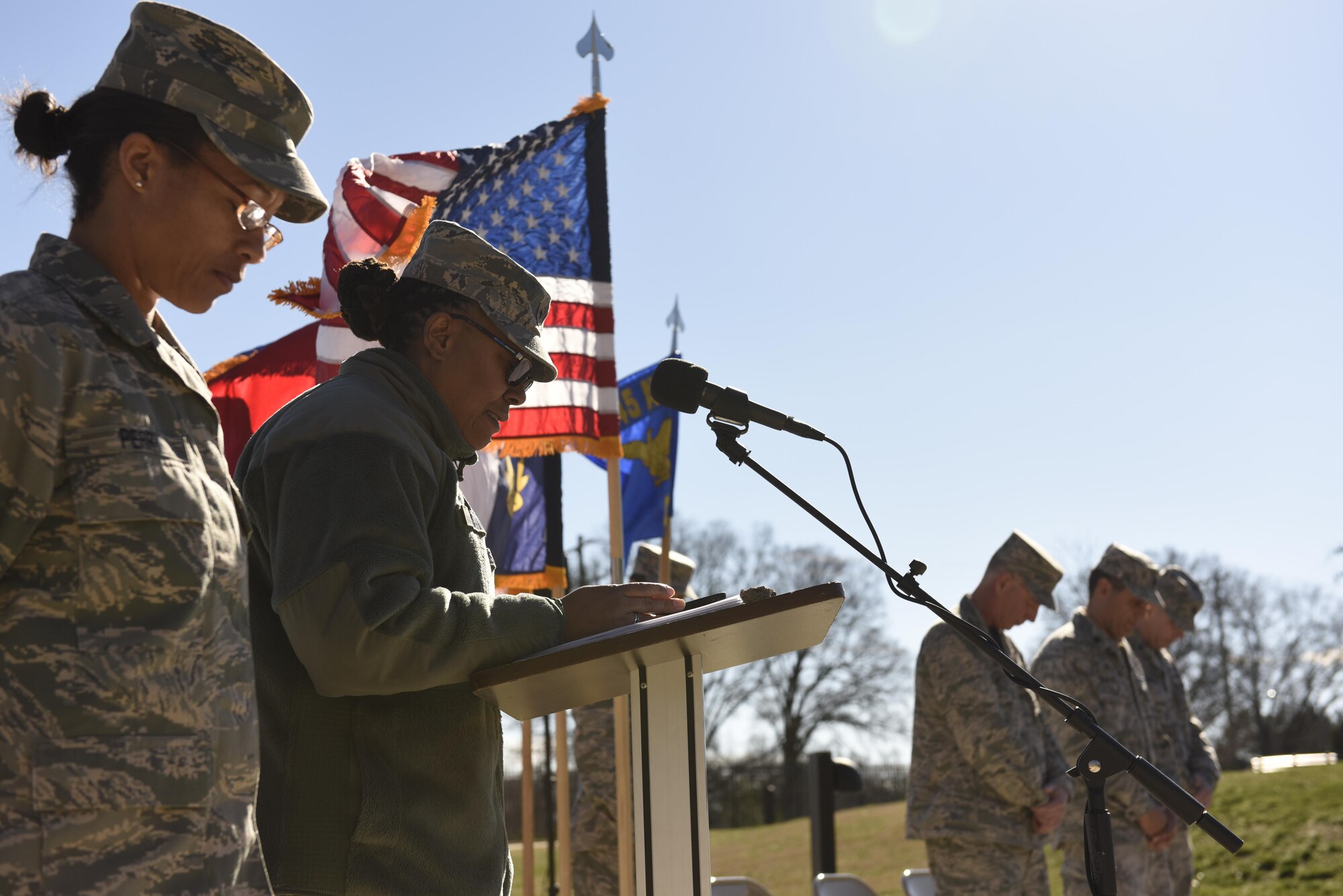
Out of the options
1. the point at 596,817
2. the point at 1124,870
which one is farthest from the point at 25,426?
the point at 1124,870

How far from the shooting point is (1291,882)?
1165cm

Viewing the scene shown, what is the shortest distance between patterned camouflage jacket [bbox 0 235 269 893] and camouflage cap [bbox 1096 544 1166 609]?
608 cm

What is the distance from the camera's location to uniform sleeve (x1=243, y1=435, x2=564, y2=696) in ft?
6.61

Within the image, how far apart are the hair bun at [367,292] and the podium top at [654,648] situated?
2.78 ft

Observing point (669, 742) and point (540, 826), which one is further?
point (540, 826)

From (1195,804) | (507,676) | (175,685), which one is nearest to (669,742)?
(507,676)

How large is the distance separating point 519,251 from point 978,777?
3395 millimetres

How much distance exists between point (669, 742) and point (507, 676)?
416 mm

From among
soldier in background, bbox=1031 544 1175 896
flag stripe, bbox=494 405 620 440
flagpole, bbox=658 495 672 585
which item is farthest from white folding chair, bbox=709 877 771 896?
flag stripe, bbox=494 405 620 440

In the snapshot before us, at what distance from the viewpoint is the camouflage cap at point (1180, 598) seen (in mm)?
7684

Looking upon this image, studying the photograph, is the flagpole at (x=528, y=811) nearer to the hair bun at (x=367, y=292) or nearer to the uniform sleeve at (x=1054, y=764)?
the uniform sleeve at (x=1054, y=764)

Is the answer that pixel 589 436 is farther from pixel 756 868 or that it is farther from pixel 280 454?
pixel 756 868

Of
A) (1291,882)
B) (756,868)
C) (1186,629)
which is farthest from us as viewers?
(756,868)

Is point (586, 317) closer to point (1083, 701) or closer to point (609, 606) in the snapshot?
point (1083, 701)
